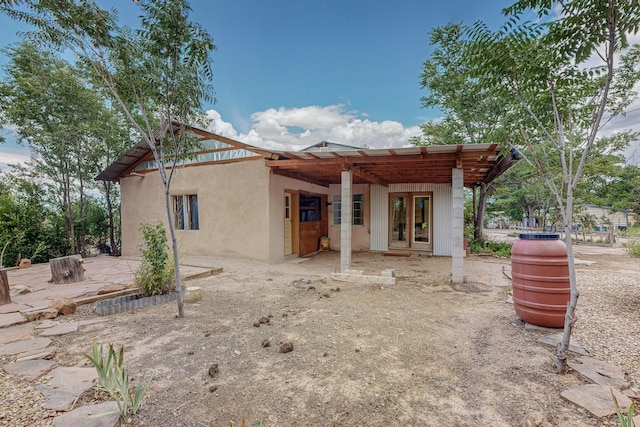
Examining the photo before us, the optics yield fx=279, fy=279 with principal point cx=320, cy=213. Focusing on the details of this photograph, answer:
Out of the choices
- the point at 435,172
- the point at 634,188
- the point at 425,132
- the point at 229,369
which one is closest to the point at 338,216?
the point at 435,172

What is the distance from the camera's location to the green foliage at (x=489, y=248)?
8688 millimetres

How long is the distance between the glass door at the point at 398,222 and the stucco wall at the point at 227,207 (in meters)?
4.72

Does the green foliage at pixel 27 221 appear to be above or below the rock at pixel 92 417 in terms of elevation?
above

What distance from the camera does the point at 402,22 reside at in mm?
7441

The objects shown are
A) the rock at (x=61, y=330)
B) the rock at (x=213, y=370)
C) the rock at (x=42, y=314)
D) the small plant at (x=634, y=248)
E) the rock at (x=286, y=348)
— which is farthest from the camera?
the small plant at (x=634, y=248)

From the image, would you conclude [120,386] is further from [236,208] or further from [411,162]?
[236,208]

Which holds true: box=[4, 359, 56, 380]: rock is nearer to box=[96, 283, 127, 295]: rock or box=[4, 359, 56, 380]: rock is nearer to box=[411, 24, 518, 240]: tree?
box=[96, 283, 127, 295]: rock

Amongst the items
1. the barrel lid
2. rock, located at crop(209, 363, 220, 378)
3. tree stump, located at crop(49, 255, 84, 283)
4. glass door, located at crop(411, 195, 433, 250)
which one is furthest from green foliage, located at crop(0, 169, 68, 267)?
glass door, located at crop(411, 195, 433, 250)

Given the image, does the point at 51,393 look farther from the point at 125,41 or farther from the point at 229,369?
the point at 125,41

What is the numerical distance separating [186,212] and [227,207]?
1.59 m

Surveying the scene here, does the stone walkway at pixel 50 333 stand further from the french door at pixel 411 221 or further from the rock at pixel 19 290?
the french door at pixel 411 221

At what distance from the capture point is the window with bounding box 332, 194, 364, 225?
31.7 feet

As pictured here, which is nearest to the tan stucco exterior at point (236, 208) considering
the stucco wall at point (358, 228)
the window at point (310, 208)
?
the window at point (310, 208)

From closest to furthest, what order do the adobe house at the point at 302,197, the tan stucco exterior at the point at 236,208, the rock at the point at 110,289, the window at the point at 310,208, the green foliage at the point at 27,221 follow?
the rock at the point at 110,289
the adobe house at the point at 302,197
the tan stucco exterior at the point at 236,208
the green foliage at the point at 27,221
the window at the point at 310,208
